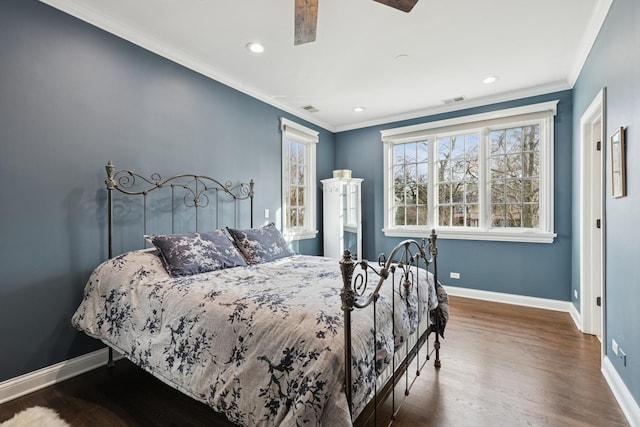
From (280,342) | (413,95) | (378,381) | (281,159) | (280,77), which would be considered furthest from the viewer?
(281,159)

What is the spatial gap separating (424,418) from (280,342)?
3.83 feet

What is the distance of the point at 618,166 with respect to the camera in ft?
6.64

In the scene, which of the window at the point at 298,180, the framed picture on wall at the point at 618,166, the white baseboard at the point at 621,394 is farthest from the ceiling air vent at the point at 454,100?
the white baseboard at the point at 621,394

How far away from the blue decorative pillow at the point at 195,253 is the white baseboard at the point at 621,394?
9.06 ft

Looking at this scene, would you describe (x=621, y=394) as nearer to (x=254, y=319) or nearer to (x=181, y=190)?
(x=254, y=319)

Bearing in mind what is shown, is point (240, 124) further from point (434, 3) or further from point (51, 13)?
point (434, 3)

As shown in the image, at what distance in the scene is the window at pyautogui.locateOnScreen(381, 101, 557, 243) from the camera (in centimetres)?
394

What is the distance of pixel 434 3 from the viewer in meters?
2.27

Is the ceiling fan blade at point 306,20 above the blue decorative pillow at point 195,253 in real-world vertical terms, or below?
above

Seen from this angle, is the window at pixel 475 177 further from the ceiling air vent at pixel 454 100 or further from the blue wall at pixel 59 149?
the blue wall at pixel 59 149

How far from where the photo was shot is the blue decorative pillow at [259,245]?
289 centimetres

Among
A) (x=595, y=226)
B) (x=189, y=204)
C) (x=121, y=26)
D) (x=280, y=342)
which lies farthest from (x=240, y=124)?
(x=595, y=226)

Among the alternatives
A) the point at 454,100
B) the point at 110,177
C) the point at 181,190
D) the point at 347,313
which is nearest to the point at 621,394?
the point at 347,313

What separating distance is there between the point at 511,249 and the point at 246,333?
3943 millimetres
